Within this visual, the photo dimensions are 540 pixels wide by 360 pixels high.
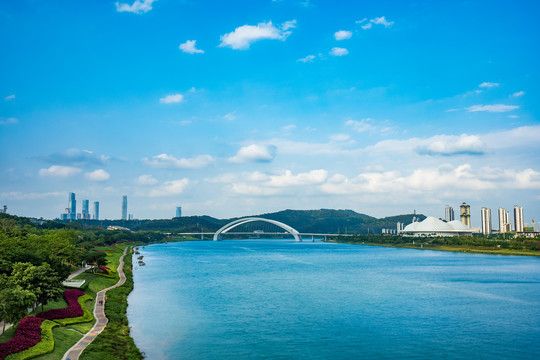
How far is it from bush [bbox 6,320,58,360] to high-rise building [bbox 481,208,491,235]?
19782 cm

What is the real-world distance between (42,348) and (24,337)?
1252mm

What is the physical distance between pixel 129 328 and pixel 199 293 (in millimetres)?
13820

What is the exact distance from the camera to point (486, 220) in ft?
616

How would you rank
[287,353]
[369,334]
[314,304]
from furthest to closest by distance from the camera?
1. [314,304]
2. [369,334]
3. [287,353]

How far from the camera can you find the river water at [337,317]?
65.3 feet

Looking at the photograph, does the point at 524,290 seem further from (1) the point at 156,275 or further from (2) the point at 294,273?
(1) the point at 156,275

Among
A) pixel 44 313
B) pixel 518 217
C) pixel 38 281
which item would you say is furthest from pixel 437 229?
pixel 38 281

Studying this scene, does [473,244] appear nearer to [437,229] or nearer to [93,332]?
[437,229]

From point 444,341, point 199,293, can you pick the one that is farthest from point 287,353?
point 199,293

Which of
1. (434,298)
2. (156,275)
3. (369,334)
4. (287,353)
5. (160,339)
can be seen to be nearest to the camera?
(287,353)

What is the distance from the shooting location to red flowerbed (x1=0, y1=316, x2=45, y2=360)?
15.3 m

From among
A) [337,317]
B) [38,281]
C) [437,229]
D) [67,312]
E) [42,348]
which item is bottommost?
[337,317]

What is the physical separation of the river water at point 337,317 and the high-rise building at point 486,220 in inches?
6124

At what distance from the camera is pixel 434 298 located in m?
33.7
